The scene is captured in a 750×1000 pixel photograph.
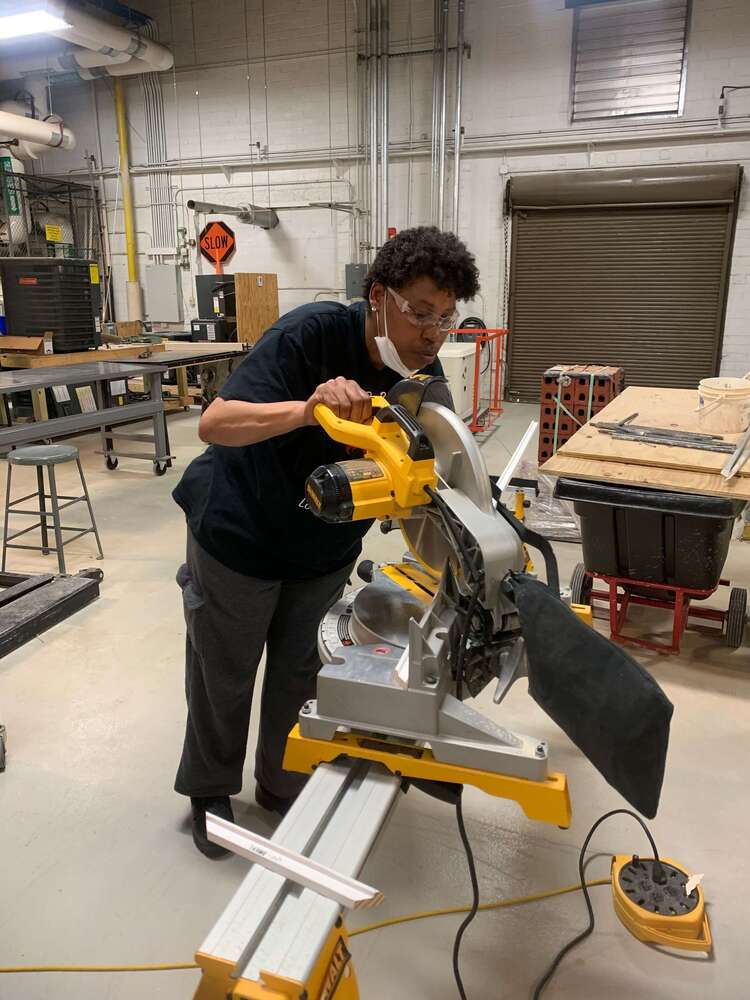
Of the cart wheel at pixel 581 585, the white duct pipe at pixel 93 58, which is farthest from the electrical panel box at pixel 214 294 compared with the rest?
the cart wheel at pixel 581 585

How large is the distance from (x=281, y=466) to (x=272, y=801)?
1.01m

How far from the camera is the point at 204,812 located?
171 centimetres

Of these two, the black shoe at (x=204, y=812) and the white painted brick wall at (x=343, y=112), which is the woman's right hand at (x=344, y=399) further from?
the white painted brick wall at (x=343, y=112)

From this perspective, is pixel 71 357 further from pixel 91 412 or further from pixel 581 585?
pixel 581 585

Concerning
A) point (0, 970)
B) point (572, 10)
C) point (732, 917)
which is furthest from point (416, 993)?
point (572, 10)

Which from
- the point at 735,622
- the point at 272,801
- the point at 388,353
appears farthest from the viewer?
the point at 735,622

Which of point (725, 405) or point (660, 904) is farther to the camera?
point (725, 405)

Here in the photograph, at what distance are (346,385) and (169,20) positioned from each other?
9415 mm

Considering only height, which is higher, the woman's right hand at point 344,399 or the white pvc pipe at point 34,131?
the white pvc pipe at point 34,131

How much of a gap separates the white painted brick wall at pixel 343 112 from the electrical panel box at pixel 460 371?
2000 millimetres

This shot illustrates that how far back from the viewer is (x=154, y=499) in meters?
4.66

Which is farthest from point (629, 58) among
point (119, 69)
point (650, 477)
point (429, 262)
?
point (429, 262)

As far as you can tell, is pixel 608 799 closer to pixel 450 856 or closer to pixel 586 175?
pixel 450 856

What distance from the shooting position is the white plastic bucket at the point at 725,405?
2.67 meters
